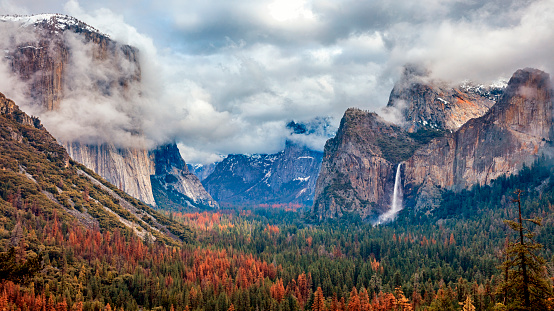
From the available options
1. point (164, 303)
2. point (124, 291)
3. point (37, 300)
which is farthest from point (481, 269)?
point (37, 300)

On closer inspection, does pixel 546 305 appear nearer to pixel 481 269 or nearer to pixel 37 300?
pixel 37 300

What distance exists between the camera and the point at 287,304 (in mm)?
140000

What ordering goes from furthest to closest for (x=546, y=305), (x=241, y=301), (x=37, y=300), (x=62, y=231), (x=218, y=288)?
(x=62, y=231) < (x=218, y=288) < (x=241, y=301) < (x=37, y=300) < (x=546, y=305)

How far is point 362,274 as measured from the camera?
169 m

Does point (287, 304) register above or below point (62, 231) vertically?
below

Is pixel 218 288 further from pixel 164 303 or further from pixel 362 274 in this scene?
pixel 362 274

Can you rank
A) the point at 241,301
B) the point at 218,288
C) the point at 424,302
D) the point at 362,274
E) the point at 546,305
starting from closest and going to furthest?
the point at 546,305 < the point at 424,302 < the point at 241,301 < the point at 218,288 < the point at 362,274

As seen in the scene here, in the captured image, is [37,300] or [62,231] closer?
[37,300]

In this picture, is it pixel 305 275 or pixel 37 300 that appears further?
pixel 305 275

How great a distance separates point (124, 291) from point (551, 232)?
164428 millimetres

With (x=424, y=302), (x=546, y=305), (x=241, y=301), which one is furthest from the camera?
(x=241, y=301)

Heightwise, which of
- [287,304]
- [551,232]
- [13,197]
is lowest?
[287,304]

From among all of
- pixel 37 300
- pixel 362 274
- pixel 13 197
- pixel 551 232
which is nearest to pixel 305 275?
pixel 362 274

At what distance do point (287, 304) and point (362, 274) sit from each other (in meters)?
39.9
